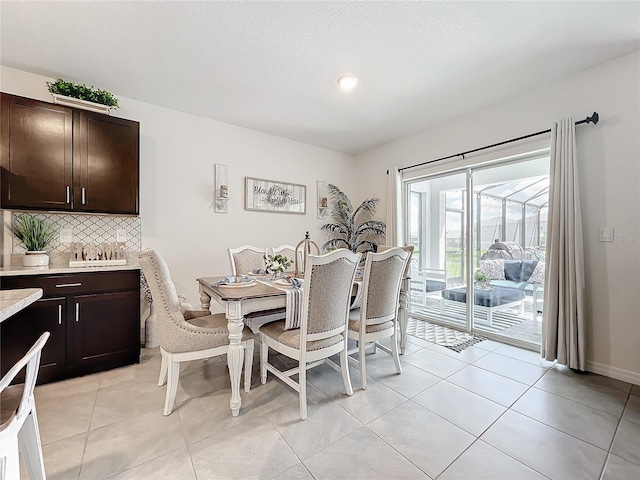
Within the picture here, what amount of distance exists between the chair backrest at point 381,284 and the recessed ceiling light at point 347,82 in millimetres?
1704

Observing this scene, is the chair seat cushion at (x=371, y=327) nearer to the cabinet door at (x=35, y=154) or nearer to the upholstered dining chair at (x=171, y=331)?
the upholstered dining chair at (x=171, y=331)

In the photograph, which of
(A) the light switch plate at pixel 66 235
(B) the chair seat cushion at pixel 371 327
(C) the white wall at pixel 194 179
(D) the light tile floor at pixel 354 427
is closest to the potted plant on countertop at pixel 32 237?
(A) the light switch plate at pixel 66 235

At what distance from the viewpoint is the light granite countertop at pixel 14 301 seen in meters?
1.15

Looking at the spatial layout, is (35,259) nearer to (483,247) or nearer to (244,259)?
(244,259)

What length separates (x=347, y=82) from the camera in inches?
108

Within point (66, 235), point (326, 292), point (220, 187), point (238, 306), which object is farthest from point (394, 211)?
point (66, 235)

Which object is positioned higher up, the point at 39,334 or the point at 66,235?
the point at 66,235

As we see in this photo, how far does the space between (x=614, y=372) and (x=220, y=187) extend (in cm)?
447

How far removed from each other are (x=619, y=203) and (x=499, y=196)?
1.09 meters

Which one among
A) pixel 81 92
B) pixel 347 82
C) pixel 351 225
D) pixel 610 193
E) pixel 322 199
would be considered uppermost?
pixel 347 82

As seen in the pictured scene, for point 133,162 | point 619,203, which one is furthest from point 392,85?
point 133,162

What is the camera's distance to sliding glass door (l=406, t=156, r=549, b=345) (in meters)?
3.13

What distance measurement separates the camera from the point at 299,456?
1531 millimetres

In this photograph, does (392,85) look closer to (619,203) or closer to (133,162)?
(619,203)
